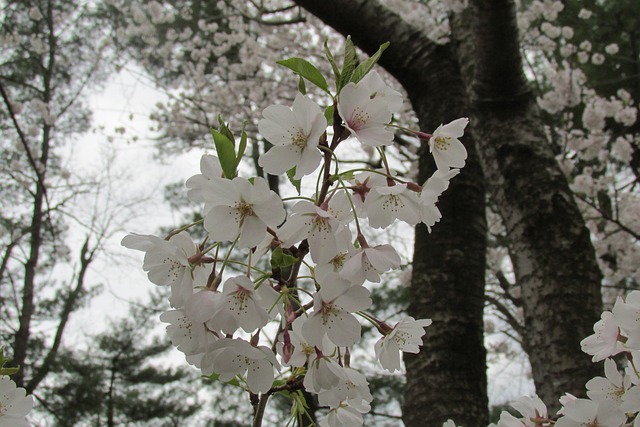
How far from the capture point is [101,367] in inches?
306

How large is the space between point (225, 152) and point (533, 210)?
1.45 metres

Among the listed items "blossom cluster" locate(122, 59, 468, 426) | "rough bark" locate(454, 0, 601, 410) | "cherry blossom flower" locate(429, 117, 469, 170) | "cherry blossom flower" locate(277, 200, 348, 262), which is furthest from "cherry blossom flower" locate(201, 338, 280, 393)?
"rough bark" locate(454, 0, 601, 410)

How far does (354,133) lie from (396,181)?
105 mm

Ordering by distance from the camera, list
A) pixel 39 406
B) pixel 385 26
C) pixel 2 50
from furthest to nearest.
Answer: pixel 2 50 < pixel 39 406 < pixel 385 26

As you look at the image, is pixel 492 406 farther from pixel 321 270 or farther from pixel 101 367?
pixel 321 270

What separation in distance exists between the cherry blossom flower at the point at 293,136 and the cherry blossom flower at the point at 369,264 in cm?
10

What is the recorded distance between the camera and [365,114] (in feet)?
1.78

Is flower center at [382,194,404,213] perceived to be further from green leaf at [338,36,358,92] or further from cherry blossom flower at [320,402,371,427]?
cherry blossom flower at [320,402,371,427]

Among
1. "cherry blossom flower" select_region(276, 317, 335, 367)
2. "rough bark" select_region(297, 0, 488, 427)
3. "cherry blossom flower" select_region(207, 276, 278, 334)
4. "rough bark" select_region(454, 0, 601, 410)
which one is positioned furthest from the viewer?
"rough bark" select_region(297, 0, 488, 427)

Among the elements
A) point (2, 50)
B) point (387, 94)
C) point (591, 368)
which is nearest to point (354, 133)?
point (387, 94)

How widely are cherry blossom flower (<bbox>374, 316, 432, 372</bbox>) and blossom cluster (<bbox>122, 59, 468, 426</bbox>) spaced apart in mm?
62

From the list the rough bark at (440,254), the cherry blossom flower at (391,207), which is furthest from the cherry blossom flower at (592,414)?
the rough bark at (440,254)

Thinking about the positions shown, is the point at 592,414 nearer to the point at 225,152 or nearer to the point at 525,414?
the point at 525,414

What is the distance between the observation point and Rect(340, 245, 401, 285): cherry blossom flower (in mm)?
518
